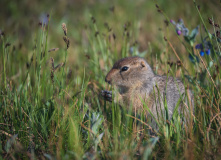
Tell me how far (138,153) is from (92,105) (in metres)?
1.24

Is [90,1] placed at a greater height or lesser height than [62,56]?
greater

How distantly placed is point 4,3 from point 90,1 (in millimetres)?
2578

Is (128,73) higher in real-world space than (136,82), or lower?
higher

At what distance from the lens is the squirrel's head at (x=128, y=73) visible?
3.73 metres

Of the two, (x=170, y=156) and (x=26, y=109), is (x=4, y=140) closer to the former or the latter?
(x=26, y=109)

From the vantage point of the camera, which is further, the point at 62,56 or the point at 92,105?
the point at 62,56

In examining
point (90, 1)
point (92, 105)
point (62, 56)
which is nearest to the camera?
point (92, 105)

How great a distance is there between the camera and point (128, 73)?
379 cm

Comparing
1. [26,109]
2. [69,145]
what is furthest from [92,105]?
[69,145]

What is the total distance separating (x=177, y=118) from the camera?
283 centimetres

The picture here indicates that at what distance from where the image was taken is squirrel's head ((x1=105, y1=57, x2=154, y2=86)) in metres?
3.73

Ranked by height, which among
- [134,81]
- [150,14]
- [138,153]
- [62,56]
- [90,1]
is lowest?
[138,153]

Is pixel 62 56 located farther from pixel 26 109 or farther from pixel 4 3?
pixel 4 3

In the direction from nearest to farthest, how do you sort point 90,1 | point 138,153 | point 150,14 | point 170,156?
point 170,156 → point 138,153 → point 150,14 → point 90,1
